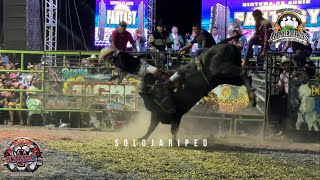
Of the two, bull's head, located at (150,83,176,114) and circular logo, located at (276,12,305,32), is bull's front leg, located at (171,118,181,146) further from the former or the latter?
circular logo, located at (276,12,305,32)

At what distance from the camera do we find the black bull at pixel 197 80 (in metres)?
10.4

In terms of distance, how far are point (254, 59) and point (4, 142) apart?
661 centimetres

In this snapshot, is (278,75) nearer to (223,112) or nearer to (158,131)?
(223,112)

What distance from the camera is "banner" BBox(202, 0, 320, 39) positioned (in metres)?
20.0

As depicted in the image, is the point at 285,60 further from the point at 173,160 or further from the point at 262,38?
the point at 173,160

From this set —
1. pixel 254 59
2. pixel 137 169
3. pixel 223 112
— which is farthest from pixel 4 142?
pixel 254 59

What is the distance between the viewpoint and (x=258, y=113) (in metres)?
12.7

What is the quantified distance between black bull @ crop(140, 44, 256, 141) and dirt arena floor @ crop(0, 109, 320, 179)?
2.17ft

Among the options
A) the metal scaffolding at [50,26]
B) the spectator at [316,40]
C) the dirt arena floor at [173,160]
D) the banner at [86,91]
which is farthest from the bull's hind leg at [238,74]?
the metal scaffolding at [50,26]

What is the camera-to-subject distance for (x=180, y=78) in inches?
413

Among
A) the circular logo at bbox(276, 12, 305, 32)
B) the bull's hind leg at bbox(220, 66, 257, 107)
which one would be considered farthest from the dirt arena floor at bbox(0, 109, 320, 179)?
the circular logo at bbox(276, 12, 305, 32)

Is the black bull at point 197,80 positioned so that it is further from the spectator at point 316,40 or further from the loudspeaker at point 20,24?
the loudspeaker at point 20,24

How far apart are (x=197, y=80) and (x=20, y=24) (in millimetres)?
11531

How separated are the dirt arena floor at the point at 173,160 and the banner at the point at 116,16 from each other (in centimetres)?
1194
